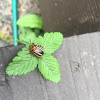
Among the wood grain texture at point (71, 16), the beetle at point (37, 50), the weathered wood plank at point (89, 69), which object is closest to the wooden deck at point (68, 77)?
the weathered wood plank at point (89, 69)

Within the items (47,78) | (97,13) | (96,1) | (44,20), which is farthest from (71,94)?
(44,20)

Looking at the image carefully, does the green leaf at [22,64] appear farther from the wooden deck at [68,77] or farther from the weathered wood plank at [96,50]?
the weathered wood plank at [96,50]

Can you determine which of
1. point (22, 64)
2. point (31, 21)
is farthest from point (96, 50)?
point (31, 21)

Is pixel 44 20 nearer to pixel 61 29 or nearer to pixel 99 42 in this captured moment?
pixel 61 29

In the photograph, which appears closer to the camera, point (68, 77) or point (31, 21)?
point (68, 77)

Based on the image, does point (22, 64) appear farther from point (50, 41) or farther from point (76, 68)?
point (76, 68)

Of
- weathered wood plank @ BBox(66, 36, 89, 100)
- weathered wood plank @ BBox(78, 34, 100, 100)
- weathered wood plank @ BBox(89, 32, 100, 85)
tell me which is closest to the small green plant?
weathered wood plank @ BBox(66, 36, 89, 100)

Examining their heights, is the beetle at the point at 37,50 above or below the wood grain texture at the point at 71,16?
below
